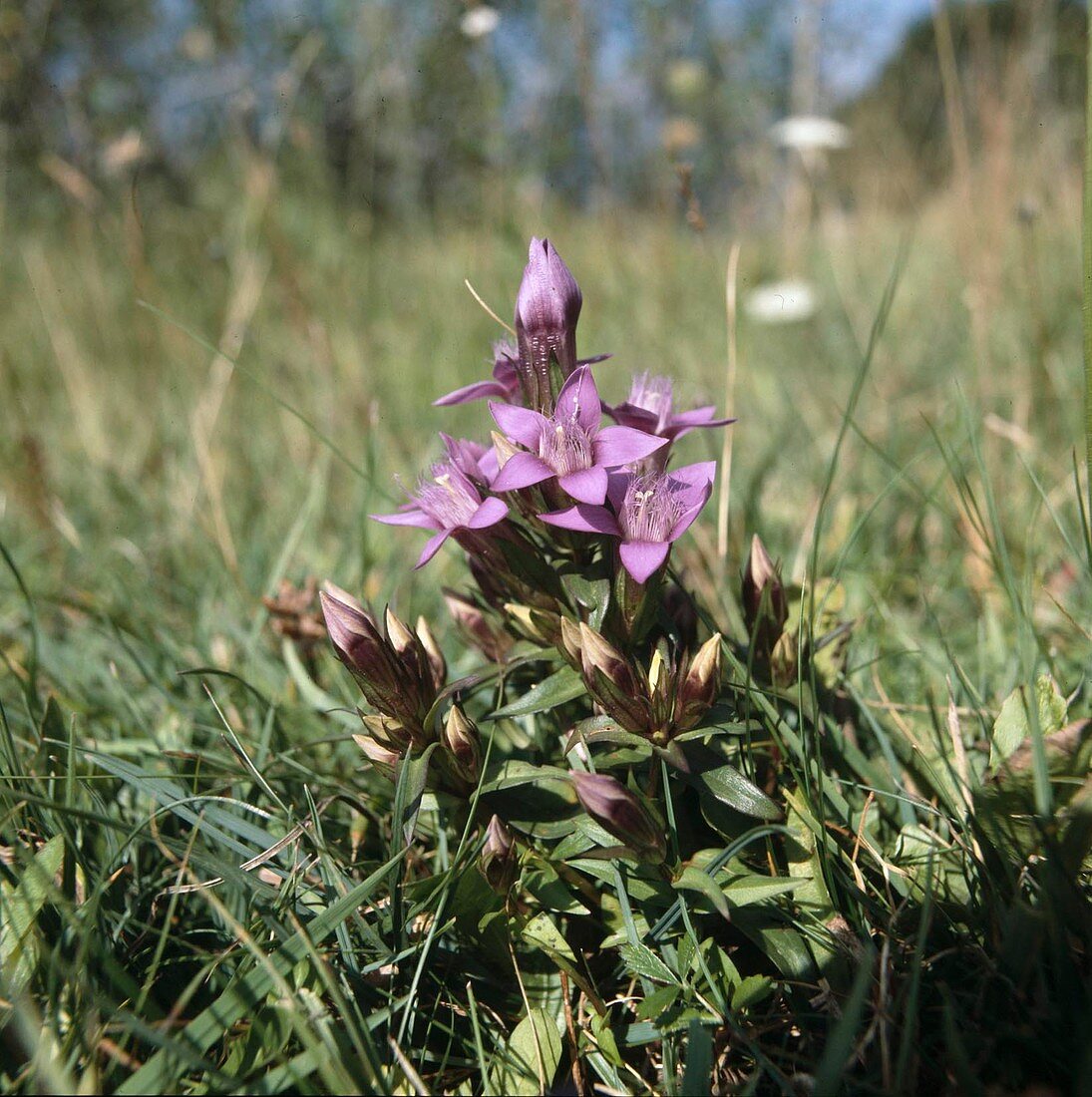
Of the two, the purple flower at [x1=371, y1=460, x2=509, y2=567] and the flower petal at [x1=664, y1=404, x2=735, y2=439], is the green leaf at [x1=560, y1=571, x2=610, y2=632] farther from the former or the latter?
the flower petal at [x1=664, y1=404, x2=735, y2=439]

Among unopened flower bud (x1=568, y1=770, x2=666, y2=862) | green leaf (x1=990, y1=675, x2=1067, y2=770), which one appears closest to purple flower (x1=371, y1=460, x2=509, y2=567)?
unopened flower bud (x1=568, y1=770, x2=666, y2=862)

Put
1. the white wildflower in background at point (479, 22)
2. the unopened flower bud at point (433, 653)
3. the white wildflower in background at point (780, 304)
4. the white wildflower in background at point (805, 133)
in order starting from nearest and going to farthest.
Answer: the unopened flower bud at point (433, 653)
the white wildflower in background at point (479, 22)
the white wildflower in background at point (780, 304)
the white wildflower in background at point (805, 133)

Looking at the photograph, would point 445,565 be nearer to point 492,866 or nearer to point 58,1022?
point 492,866

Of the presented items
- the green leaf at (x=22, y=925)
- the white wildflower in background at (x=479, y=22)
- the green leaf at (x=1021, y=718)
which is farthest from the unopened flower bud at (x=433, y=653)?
the white wildflower in background at (x=479, y=22)

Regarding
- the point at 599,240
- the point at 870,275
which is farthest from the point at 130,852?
the point at 870,275

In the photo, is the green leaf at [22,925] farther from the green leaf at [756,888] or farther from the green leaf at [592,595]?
the green leaf at [756,888]

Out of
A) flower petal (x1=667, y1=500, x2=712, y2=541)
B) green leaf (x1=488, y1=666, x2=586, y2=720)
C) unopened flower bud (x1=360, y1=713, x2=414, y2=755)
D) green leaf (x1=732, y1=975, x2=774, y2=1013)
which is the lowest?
green leaf (x1=732, y1=975, x2=774, y2=1013)

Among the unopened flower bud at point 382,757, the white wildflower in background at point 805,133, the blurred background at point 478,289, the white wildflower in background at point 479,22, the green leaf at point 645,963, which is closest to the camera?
the green leaf at point 645,963

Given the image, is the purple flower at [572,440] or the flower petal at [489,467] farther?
the flower petal at [489,467]

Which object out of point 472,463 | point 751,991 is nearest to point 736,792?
point 751,991
